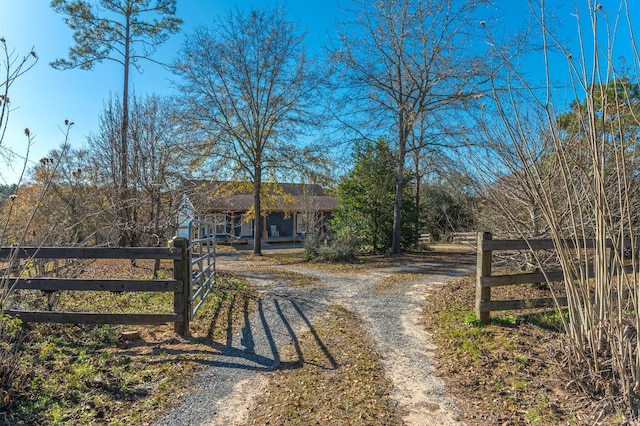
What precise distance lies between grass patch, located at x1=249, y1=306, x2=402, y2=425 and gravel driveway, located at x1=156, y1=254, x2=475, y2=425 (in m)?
0.13

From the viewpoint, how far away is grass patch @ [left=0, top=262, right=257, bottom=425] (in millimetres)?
3037

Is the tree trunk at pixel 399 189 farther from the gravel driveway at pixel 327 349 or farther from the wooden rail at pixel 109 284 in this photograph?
the wooden rail at pixel 109 284

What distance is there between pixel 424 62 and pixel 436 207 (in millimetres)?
13883

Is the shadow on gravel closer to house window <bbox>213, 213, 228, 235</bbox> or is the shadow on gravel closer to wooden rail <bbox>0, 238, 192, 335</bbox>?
wooden rail <bbox>0, 238, 192, 335</bbox>

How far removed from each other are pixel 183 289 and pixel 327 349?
1990 millimetres

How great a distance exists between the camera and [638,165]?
13.7 feet

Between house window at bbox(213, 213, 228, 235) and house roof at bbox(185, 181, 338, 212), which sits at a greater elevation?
house roof at bbox(185, 181, 338, 212)

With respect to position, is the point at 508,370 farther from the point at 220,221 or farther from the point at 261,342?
the point at 220,221

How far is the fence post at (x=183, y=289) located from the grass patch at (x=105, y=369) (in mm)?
171

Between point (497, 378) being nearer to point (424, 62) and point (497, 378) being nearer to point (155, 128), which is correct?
point (155, 128)

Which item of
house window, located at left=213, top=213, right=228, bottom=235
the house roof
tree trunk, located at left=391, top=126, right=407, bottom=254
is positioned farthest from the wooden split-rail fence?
tree trunk, located at left=391, top=126, right=407, bottom=254

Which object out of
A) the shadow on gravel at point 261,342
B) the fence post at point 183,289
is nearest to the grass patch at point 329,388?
the shadow on gravel at point 261,342

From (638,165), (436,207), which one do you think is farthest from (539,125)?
(436,207)

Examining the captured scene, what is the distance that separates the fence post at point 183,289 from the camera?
16.0ft
